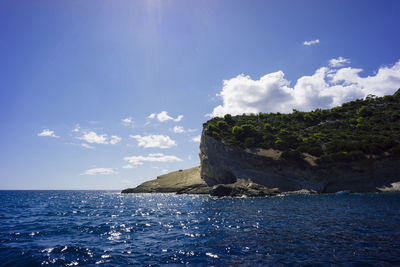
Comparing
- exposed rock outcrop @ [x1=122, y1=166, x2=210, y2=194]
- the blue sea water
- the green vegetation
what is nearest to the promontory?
the green vegetation

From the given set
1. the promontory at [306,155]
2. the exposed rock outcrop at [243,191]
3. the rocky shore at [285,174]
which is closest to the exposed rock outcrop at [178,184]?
the promontory at [306,155]

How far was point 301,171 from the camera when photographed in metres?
52.8

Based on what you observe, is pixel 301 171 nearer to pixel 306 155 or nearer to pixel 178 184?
pixel 306 155

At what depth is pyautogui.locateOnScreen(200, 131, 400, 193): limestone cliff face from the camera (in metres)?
48.8

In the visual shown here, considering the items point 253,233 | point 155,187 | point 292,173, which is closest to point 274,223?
point 253,233

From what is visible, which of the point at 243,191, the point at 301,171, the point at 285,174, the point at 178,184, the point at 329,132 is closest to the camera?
the point at 243,191

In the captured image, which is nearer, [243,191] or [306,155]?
[243,191]

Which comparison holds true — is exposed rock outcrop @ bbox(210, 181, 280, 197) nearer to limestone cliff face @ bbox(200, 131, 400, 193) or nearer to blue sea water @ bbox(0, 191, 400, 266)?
limestone cliff face @ bbox(200, 131, 400, 193)

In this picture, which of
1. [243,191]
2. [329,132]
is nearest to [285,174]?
[243,191]

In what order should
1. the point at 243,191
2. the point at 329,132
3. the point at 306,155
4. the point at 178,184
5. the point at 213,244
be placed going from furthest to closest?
the point at 178,184, the point at 329,132, the point at 306,155, the point at 243,191, the point at 213,244

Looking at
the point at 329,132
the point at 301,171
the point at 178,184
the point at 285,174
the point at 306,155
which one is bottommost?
the point at 178,184

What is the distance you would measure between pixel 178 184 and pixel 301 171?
43.4m

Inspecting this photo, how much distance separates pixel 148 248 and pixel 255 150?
50.4m

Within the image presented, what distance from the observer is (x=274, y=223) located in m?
17.1
